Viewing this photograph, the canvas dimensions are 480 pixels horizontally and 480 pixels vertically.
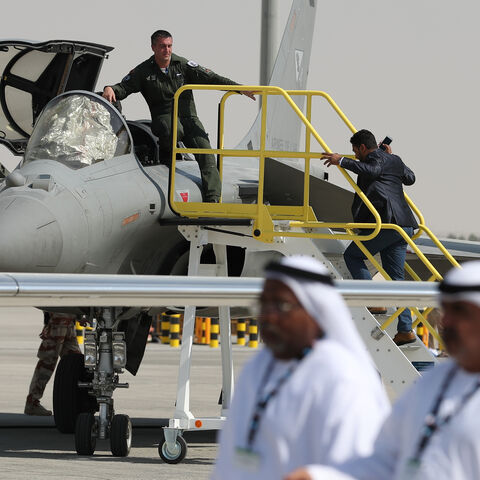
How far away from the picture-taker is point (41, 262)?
1084 cm

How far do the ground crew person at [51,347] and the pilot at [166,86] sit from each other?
3.31 metres

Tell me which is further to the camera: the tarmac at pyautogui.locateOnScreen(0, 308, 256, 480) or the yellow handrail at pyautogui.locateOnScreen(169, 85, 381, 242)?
the yellow handrail at pyautogui.locateOnScreen(169, 85, 381, 242)

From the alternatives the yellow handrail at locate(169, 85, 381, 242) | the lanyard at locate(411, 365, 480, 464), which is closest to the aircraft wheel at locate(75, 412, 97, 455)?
the yellow handrail at locate(169, 85, 381, 242)

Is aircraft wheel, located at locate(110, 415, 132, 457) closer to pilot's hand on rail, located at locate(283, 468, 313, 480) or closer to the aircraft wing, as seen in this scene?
the aircraft wing

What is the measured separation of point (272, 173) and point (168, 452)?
391 centimetres

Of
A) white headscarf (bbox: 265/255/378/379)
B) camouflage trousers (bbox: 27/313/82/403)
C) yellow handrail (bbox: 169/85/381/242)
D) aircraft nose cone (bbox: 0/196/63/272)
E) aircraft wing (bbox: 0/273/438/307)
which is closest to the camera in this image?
white headscarf (bbox: 265/255/378/379)

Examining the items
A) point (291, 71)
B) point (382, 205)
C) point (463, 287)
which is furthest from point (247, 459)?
point (291, 71)

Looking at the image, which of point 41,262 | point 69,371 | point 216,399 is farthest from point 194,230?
point 216,399

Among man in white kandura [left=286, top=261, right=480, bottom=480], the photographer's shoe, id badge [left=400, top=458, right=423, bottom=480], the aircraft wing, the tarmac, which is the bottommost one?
the tarmac

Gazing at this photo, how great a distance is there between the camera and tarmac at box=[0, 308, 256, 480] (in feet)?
34.8

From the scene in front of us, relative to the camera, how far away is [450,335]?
355 centimetres

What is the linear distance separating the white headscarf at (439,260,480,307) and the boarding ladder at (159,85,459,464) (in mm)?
7632

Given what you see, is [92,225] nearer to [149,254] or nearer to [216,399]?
[149,254]

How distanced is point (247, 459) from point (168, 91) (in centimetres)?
939
